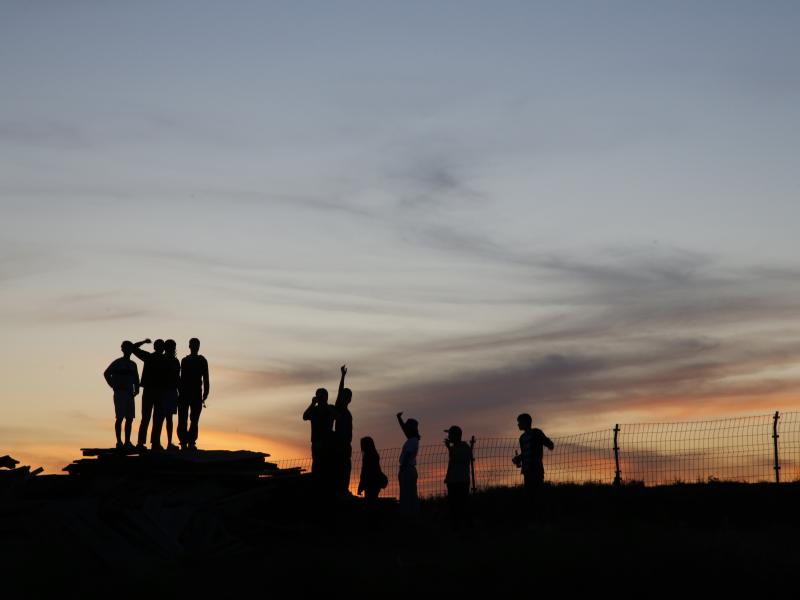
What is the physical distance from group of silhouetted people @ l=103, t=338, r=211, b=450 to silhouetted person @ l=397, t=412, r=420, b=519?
4131 mm

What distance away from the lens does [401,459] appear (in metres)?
21.7

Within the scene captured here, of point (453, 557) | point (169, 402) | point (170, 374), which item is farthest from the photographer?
point (169, 402)

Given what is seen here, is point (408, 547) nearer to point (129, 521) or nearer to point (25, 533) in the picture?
point (129, 521)

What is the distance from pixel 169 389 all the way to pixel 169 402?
0.30 m

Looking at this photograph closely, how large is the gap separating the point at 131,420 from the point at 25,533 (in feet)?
9.24

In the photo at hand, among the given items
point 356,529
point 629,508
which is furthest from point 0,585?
point 629,508

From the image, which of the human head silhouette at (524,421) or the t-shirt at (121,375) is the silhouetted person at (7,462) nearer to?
the t-shirt at (121,375)

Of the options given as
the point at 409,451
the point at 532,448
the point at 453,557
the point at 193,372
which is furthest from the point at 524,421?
the point at 193,372

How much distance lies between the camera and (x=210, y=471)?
22.5 metres

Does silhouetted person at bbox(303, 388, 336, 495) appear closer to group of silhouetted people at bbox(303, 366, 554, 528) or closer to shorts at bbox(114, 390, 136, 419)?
group of silhouetted people at bbox(303, 366, 554, 528)

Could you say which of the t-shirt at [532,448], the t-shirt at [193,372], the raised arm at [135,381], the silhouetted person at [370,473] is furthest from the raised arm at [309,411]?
the t-shirt at [532,448]

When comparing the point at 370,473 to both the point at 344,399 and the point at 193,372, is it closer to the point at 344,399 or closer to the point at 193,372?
the point at 344,399

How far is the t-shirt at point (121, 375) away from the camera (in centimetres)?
2200

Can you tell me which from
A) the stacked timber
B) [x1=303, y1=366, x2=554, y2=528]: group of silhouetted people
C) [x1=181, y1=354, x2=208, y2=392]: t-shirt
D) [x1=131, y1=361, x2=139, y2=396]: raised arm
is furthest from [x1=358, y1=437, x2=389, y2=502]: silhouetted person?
[x1=131, y1=361, x2=139, y2=396]: raised arm
